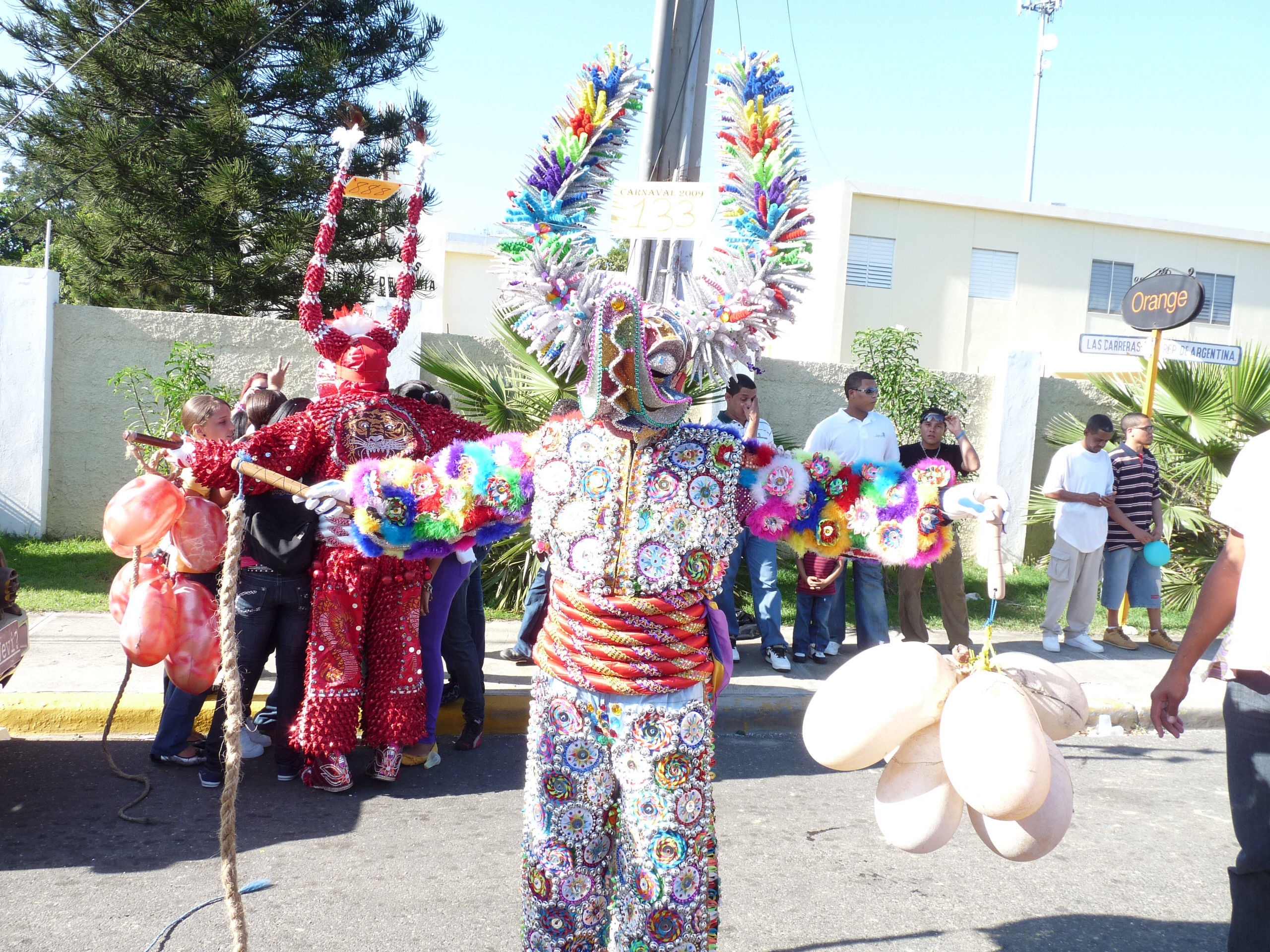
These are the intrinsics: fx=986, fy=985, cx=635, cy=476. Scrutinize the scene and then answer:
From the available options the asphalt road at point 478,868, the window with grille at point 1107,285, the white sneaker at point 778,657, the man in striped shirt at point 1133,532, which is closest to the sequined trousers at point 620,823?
the asphalt road at point 478,868

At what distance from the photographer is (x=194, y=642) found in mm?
3684

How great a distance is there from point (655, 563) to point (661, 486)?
0.20 metres

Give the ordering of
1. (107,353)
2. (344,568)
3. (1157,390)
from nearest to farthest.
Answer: (344,568) → (107,353) → (1157,390)

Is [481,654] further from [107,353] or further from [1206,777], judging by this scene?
[107,353]

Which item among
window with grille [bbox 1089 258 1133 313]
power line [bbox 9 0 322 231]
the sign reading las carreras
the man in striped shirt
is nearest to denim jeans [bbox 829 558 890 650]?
the man in striped shirt

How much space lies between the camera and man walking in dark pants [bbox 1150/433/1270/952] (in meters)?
2.43

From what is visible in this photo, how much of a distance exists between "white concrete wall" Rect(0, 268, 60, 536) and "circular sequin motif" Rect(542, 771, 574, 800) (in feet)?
23.7

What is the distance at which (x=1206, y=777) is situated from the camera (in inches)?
207

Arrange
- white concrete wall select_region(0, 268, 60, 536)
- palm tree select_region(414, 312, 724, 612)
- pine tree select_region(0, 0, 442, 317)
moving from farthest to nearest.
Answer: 1. pine tree select_region(0, 0, 442, 317)
2. white concrete wall select_region(0, 268, 60, 536)
3. palm tree select_region(414, 312, 724, 612)

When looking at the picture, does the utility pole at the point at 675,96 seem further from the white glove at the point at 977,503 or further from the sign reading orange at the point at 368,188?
the white glove at the point at 977,503

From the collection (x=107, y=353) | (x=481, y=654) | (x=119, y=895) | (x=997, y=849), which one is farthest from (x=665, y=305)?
(x=107, y=353)

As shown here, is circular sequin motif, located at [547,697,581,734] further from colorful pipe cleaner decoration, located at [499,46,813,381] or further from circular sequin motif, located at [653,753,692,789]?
colorful pipe cleaner decoration, located at [499,46,813,381]

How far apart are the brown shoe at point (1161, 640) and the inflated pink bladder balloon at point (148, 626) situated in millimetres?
7368

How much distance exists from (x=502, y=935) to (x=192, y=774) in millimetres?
2022
